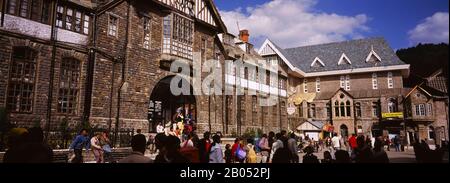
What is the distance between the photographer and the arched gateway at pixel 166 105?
21.9 m

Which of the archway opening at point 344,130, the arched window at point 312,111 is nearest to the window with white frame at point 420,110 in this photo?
the archway opening at point 344,130

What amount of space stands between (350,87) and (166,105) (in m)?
26.9

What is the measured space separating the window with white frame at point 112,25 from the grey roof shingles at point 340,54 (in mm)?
28567

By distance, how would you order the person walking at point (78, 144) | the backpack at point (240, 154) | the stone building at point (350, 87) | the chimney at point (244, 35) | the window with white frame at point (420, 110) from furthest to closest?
the stone building at point (350, 87) < the chimney at point (244, 35) < the window with white frame at point (420, 110) < the person walking at point (78, 144) < the backpack at point (240, 154)

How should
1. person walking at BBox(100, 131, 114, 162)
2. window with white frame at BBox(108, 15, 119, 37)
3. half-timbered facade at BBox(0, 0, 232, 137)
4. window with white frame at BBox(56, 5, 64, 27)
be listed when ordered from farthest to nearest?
A: window with white frame at BBox(108, 15, 119, 37)
window with white frame at BBox(56, 5, 64, 27)
half-timbered facade at BBox(0, 0, 232, 137)
person walking at BBox(100, 131, 114, 162)

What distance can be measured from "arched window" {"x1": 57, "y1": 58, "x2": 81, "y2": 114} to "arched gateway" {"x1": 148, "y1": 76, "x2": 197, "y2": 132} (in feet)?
21.5

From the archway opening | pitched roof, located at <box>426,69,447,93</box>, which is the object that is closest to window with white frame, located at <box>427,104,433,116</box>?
pitched roof, located at <box>426,69,447,93</box>

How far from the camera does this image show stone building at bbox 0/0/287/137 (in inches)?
527

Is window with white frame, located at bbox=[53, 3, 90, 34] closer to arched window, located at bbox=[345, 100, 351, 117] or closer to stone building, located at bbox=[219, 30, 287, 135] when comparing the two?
stone building, located at bbox=[219, 30, 287, 135]

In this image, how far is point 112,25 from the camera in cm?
1695

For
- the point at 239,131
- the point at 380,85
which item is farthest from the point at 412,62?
the point at 239,131

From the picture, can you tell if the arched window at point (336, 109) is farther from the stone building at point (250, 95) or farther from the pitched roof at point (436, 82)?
the pitched roof at point (436, 82)
